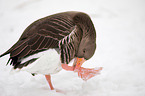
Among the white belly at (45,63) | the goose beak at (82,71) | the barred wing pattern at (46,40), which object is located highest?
the barred wing pattern at (46,40)

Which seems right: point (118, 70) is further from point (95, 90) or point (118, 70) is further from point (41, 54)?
point (41, 54)

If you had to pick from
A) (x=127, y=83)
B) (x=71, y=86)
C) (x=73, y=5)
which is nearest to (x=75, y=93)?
(x=71, y=86)

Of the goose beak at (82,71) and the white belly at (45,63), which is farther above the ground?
the white belly at (45,63)

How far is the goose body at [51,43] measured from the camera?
0.97 m

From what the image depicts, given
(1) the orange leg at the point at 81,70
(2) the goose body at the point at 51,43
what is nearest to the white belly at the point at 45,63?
(2) the goose body at the point at 51,43

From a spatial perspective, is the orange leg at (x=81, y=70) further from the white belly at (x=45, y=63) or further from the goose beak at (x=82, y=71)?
the white belly at (x=45, y=63)

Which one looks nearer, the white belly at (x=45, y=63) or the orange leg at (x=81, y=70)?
the white belly at (x=45, y=63)

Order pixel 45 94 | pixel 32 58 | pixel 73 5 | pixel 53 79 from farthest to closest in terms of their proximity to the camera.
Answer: pixel 73 5, pixel 53 79, pixel 45 94, pixel 32 58

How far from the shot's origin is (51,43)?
0.98m

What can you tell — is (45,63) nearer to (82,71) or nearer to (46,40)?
(46,40)

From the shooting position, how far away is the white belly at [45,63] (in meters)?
0.97

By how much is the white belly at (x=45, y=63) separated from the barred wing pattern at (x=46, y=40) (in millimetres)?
22

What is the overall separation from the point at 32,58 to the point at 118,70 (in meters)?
0.79

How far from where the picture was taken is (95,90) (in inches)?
49.3
